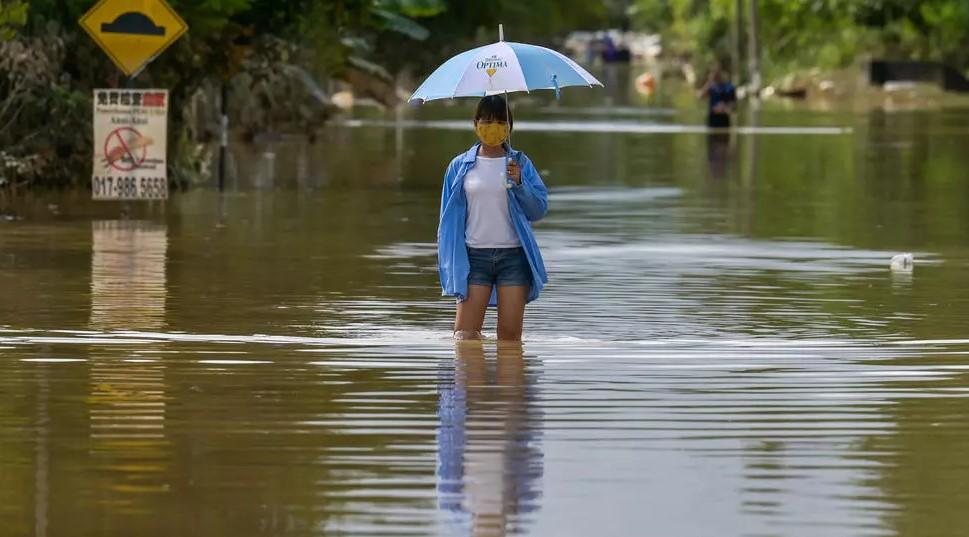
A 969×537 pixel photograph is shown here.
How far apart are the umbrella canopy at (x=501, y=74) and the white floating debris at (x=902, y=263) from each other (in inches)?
233

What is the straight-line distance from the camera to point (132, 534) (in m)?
8.15

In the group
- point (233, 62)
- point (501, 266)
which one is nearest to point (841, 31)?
point (233, 62)

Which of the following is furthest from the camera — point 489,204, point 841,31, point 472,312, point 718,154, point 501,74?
point 841,31

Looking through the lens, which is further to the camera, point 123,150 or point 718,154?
point 718,154

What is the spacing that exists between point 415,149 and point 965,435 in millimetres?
31849

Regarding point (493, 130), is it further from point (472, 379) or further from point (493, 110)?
point (472, 379)

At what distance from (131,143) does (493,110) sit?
1202 centimetres

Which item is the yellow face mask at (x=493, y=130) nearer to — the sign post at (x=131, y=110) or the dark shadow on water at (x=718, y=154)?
the sign post at (x=131, y=110)

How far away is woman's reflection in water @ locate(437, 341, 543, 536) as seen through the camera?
862 centimetres

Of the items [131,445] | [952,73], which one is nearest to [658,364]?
[131,445]

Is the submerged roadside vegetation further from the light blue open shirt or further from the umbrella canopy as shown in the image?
the light blue open shirt

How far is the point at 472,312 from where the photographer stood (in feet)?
43.7

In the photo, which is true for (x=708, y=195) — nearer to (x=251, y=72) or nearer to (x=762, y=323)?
(x=251, y=72)

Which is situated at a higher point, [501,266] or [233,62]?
[233,62]
